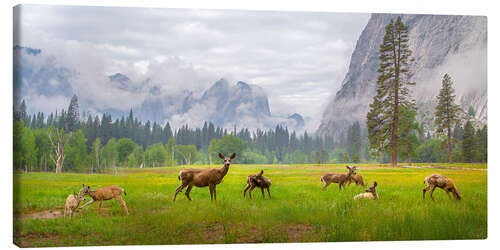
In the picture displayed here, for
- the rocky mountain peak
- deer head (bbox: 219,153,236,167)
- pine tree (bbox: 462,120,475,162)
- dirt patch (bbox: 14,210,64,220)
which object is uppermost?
the rocky mountain peak

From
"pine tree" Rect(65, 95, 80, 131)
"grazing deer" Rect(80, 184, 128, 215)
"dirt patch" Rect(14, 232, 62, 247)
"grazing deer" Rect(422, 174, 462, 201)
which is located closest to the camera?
"dirt patch" Rect(14, 232, 62, 247)

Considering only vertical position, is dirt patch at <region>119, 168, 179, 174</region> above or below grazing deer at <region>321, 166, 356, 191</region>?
above

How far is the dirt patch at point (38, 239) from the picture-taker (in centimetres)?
843

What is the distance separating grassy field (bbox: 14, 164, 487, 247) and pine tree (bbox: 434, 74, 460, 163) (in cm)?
158

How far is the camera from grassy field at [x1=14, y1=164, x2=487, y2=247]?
873 cm

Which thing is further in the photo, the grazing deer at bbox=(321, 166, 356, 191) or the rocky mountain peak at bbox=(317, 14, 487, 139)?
the rocky mountain peak at bbox=(317, 14, 487, 139)

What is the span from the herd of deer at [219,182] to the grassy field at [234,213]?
166 mm

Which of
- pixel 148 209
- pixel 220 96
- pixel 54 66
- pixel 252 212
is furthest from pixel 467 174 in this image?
pixel 54 66

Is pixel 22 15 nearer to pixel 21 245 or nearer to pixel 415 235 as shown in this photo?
pixel 21 245

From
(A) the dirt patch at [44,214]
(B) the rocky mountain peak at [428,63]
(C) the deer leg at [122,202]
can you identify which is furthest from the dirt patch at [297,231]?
(A) the dirt patch at [44,214]

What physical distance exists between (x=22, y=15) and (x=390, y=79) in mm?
8956

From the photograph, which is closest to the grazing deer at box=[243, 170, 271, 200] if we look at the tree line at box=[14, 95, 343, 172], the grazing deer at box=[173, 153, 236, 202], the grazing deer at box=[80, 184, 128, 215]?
the tree line at box=[14, 95, 343, 172]

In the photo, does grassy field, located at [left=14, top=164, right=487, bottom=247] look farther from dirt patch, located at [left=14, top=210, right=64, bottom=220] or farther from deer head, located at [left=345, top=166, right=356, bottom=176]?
deer head, located at [left=345, top=166, right=356, bottom=176]

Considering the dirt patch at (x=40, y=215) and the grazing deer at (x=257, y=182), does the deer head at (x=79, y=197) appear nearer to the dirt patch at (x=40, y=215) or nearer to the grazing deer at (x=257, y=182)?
the dirt patch at (x=40, y=215)
